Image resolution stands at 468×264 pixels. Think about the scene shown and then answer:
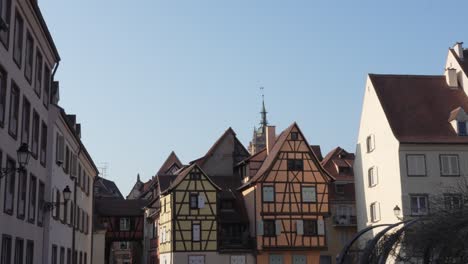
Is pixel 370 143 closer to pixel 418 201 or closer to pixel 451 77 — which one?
pixel 418 201

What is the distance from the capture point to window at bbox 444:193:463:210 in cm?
1700

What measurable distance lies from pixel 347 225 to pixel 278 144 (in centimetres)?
1013

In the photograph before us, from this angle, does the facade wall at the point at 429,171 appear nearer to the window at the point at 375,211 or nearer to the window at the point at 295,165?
the window at the point at 375,211

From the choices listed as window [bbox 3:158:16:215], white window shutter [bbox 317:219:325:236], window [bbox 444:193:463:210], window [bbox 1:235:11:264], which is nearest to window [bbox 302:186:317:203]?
Answer: white window shutter [bbox 317:219:325:236]

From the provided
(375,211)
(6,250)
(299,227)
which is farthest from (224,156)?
(6,250)

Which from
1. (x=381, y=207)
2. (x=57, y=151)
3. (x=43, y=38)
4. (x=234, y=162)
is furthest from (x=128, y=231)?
(x=43, y=38)

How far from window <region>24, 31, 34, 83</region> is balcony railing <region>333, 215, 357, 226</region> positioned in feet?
124

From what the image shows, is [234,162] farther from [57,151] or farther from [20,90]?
[20,90]

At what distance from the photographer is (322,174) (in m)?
54.2

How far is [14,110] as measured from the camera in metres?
23.2

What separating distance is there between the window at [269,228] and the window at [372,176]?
9.71 m

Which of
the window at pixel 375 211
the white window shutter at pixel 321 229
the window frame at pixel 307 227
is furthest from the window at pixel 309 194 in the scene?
the window at pixel 375 211

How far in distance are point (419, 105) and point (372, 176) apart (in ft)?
19.1

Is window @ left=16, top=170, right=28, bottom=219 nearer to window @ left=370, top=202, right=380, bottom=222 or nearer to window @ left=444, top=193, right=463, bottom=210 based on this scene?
window @ left=444, top=193, right=463, bottom=210
